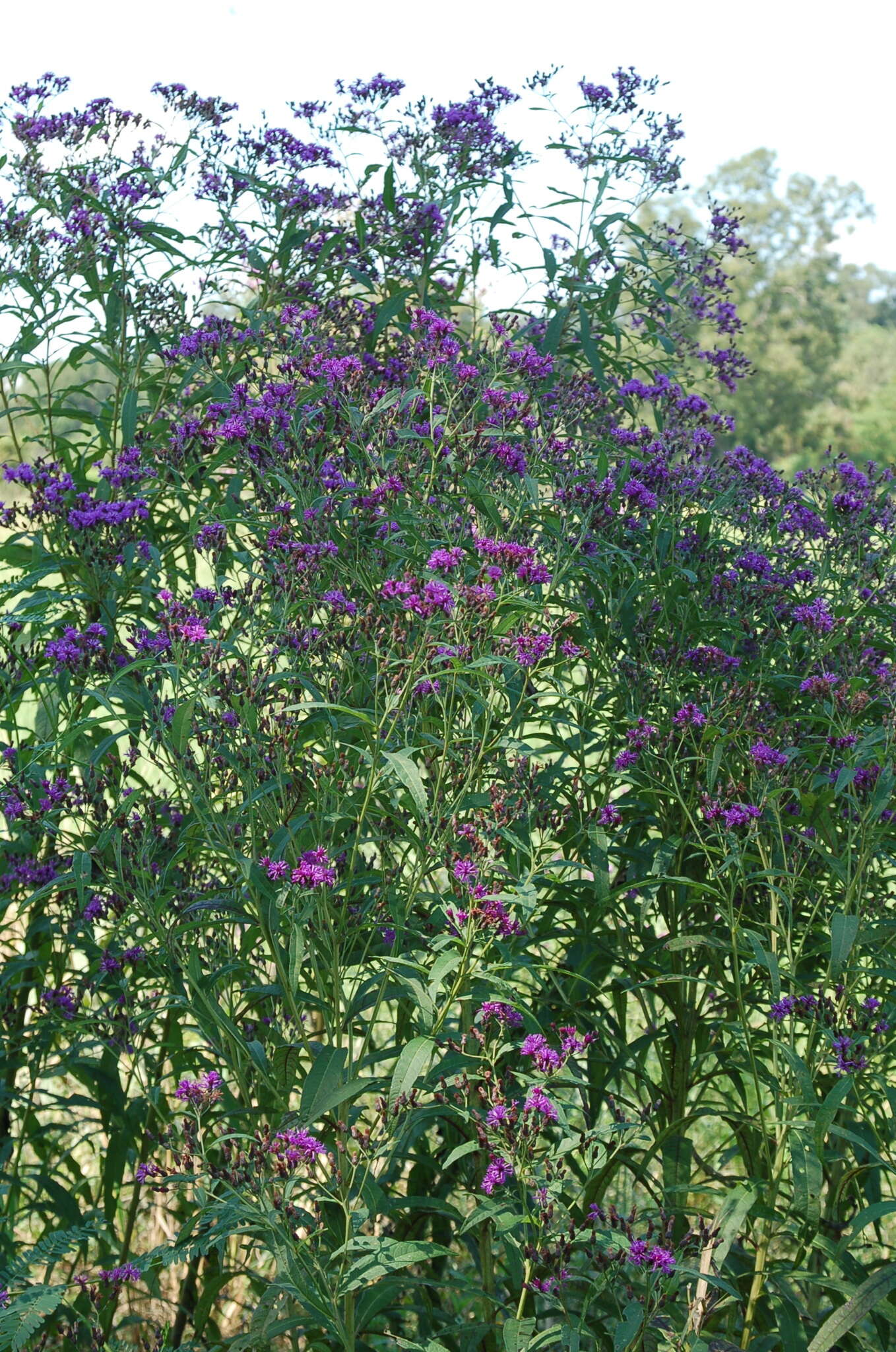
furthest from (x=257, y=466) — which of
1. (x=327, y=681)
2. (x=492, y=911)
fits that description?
(x=492, y=911)

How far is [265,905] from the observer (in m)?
2.79

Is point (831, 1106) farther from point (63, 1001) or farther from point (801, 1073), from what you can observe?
point (63, 1001)

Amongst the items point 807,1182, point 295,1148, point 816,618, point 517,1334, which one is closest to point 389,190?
point 816,618

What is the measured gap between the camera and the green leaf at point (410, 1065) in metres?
2.40

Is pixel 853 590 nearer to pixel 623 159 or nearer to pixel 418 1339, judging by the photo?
pixel 623 159

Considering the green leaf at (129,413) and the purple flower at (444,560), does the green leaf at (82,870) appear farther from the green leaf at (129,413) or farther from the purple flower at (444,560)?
the green leaf at (129,413)

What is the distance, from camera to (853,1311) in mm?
2713

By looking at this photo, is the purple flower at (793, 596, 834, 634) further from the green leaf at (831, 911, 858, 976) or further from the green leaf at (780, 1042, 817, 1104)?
the green leaf at (780, 1042, 817, 1104)

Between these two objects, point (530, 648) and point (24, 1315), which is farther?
point (530, 648)

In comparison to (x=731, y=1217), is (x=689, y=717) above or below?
above

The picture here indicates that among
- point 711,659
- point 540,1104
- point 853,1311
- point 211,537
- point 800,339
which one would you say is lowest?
point 853,1311

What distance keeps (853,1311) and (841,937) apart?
0.77 m

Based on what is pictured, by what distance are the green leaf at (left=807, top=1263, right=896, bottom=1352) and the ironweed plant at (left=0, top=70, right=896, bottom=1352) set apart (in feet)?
0.04

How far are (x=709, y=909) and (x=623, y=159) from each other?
2.51m
